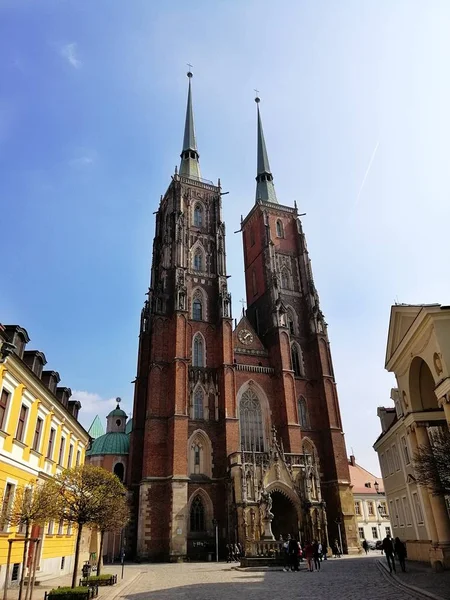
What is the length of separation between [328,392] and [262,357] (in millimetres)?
7465

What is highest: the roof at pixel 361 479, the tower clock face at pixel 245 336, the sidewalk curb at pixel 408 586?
the tower clock face at pixel 245 336

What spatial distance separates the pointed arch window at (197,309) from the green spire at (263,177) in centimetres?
1850

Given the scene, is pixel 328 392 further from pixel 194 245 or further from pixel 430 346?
pixel 430 346

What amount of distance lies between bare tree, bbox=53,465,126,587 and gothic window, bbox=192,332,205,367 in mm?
24714

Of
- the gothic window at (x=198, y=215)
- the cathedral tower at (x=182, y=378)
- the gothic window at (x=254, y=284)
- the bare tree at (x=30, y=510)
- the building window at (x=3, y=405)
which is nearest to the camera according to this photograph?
the bare tree at (x=30, y=510)

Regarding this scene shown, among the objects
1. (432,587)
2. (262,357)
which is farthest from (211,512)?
(432,587)

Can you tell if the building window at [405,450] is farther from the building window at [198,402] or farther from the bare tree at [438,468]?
the building window at [198,402]

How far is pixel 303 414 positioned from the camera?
46.5 meters

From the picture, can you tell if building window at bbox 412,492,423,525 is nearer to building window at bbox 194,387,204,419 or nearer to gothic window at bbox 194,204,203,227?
building window at bbox 194,387,204,419

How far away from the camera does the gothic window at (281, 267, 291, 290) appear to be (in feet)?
177

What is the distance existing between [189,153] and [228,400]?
34.7 metres

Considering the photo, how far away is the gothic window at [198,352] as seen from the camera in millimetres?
44125

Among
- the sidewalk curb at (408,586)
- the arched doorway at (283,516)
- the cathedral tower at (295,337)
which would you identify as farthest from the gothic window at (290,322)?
the sidewalk curb at (408,586)

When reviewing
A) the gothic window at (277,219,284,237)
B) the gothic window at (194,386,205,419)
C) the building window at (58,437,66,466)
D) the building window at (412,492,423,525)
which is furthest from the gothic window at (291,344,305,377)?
the building window at (58,437,66,466)
